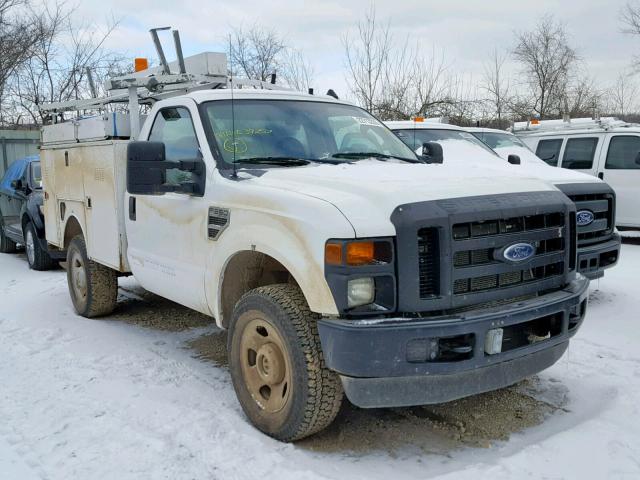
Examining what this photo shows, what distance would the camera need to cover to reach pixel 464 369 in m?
3.04

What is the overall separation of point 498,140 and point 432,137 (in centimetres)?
195

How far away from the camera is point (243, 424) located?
142 inches

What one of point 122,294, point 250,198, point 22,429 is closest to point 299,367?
point 250,198

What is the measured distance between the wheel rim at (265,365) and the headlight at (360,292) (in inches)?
20.7

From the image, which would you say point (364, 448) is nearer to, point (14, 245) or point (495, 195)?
point (495, 195)

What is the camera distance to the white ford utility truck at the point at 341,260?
2979 mm

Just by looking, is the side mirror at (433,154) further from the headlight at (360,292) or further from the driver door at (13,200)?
the driver door at (13,200)

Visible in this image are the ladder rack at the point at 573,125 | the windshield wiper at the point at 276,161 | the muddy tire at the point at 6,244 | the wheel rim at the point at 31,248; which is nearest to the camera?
the windshield wiper at the point at 276,161

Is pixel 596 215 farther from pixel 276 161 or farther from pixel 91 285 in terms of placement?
pixel 91 285

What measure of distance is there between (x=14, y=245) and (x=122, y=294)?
15.6 ft

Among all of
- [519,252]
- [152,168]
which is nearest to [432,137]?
[152,168]

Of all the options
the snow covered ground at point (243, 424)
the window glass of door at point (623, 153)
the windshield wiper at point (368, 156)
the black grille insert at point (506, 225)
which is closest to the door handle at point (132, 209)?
the snow covered ground at point (243, 424)

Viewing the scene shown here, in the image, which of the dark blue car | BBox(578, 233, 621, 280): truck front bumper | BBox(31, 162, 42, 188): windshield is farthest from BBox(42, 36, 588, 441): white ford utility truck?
BBox(31, 162, 42, 188): windshield

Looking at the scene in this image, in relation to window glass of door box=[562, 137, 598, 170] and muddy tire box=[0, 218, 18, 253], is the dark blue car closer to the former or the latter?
muddy tire box=[0, 218, 18, 253]
